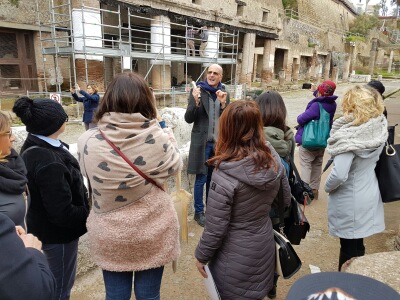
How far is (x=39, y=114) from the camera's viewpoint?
1.69 meters

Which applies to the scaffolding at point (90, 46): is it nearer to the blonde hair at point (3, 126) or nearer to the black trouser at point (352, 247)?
the blonde hair at point (3, 126)

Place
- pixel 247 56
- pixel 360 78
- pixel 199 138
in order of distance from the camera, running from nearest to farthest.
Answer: pixel 199 138
pixel 247 56
pixel 360 78

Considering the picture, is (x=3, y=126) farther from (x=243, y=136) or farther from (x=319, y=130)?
(x=319, y=130)

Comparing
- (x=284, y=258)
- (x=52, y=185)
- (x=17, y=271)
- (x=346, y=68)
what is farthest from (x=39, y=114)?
(x=346, y=68)

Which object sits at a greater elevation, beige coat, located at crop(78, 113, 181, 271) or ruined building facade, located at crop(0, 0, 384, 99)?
ruined building facade, located at crop(0, 0, 384, 99)

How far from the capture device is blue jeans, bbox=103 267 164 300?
5.54ft

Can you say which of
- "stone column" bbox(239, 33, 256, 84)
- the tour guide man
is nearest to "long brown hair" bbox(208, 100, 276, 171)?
the tour guide man

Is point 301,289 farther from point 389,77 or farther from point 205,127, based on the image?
point 389,77

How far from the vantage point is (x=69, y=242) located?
1.87 m

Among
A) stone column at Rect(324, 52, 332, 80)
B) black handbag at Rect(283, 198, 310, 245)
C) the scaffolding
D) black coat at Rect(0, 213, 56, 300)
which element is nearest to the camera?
black coat at Rect(0, 213, 56, 300)

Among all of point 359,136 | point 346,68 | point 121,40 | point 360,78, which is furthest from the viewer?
point 346,68

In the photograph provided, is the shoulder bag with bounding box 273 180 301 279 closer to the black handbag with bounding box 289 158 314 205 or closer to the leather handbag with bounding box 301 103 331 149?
the black handbag with bounding box 289 158 314 205

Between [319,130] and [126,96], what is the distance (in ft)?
9.20

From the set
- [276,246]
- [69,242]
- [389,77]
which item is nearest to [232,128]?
[276,246]
